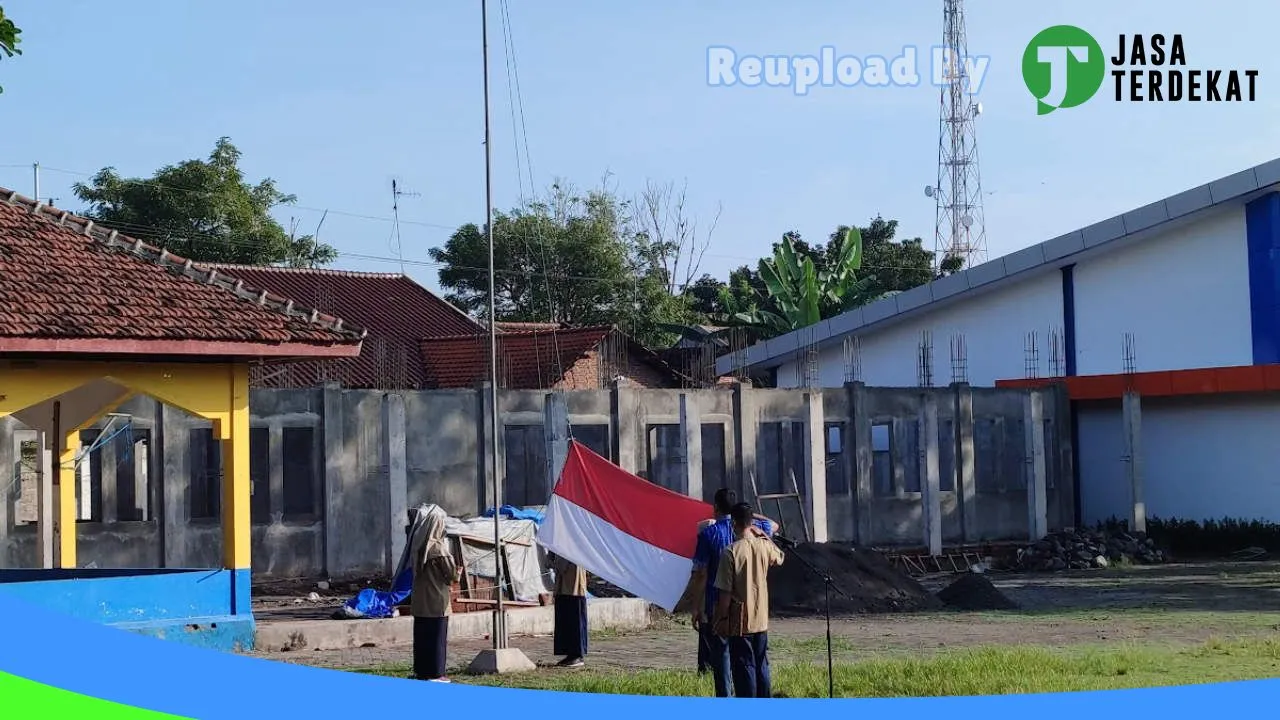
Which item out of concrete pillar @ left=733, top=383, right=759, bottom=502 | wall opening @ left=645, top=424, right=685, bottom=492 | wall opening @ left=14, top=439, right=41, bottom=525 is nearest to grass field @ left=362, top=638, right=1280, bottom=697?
wall opening @ left=14, top=439, right=41, bottom=525

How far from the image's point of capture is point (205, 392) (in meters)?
14.1

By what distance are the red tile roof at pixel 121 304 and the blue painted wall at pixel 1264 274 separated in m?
17.4

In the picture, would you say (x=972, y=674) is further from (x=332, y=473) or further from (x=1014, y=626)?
(x=332, y=473)

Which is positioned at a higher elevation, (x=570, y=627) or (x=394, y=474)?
(x=394, y=474)

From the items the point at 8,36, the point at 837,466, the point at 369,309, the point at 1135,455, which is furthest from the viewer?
the point at 369,309

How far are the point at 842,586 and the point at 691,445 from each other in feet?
12.2

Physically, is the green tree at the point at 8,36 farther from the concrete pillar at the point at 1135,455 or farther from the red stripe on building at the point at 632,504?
the concrete pillar at the point at 1135,455

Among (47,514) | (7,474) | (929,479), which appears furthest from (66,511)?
(929,479)

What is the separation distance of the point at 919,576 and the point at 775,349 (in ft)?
26.1

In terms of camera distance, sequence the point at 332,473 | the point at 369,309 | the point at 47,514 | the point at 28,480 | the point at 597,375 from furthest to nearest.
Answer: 1. the point at 369,309
2. the point at 597,375
3. the point at 28,480
4. the point at 332,473
5. the point at 47,514

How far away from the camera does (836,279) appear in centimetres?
3597

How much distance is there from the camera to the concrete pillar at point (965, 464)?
1016 inches

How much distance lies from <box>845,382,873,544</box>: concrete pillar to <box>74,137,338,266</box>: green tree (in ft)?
59.7

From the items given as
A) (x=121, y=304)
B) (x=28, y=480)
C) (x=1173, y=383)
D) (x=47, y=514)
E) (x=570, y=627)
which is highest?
(x=121, y=304)
